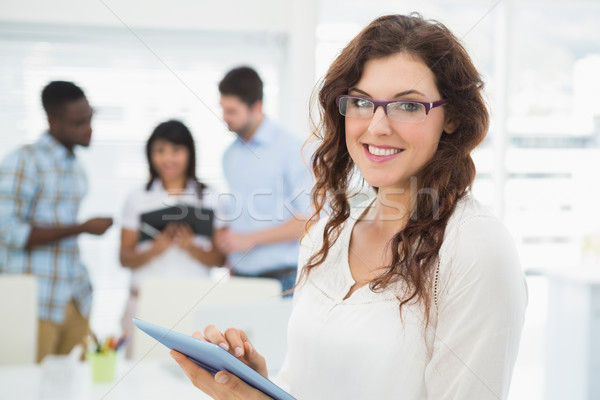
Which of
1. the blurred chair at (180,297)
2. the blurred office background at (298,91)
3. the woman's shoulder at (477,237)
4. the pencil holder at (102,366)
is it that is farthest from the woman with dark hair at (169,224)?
the woman's shoulder at (477,237)

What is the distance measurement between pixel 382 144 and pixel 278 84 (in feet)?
8.01

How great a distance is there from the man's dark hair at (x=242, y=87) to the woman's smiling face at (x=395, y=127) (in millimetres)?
1756

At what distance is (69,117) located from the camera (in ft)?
9.03

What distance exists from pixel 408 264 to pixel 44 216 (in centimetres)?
197

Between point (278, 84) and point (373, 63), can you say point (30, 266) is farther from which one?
point (373, 63)

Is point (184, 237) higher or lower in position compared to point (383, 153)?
lower

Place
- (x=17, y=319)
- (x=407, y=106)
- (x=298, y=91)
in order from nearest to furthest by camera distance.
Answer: (x=407, y=106)
(x=17, y=319)
(x=298, y=91)

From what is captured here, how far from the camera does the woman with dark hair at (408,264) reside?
34.6 inches

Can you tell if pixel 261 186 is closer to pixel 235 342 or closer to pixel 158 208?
pixel 158 208

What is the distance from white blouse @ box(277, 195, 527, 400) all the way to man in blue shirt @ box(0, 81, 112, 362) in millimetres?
1734

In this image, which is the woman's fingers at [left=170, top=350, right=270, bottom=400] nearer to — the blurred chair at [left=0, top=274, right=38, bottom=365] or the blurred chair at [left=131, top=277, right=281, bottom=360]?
the blurred chair at [left=131, top=277, right=281, bottom=360]

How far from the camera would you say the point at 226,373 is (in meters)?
0.94

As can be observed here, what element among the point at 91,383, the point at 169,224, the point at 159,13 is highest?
the point at 159,13

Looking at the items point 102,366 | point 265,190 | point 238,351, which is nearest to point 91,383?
point 102,366
